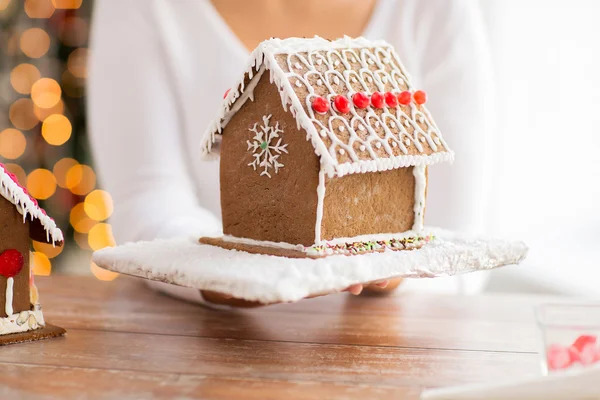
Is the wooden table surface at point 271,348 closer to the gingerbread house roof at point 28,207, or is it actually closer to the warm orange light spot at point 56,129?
the gingerbread house roof at point 28,207

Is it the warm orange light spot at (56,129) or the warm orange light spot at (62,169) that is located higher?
the warm orange light spot at (56,129)

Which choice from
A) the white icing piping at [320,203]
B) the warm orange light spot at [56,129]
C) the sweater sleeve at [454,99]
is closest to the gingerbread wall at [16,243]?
the white icing piping at [320,203]

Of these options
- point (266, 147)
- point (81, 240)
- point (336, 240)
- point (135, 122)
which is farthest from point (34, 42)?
point (336, 240)

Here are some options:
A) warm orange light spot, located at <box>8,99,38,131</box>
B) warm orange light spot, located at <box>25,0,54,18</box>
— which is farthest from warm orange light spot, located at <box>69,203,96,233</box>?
warm orange light spot, located at <box>25,0,54,18</box>

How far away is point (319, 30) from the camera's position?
182 centimetres

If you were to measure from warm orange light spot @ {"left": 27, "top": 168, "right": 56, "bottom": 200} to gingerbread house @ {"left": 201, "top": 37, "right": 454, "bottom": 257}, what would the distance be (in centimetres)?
198

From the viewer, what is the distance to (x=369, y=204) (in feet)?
4.00

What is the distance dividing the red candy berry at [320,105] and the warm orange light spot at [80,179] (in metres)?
2.18

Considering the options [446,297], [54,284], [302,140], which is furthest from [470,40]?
[54,284]

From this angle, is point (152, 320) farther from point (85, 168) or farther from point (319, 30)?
point (85, 168)

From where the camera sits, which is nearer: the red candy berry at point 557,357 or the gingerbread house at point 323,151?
the red candy berry at point 557,357

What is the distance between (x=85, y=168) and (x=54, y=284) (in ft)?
5.50

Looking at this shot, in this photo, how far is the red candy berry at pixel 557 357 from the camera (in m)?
0.85

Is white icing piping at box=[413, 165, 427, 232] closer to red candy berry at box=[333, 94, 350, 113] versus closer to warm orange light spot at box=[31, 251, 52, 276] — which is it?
red candy berry at box=[333, 94, 350, 113]
